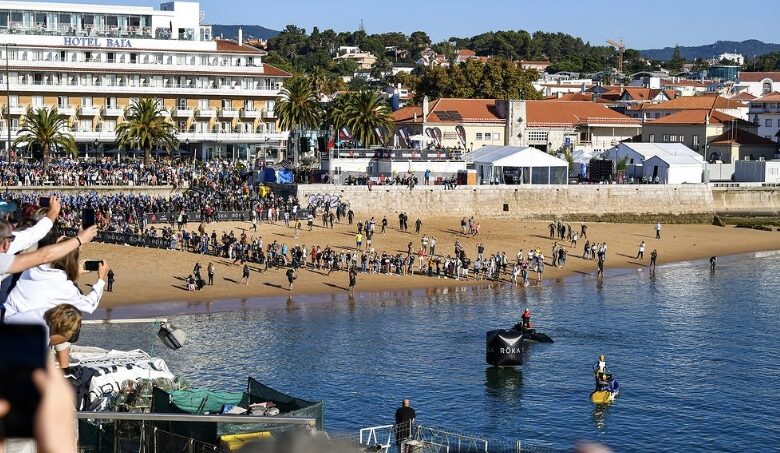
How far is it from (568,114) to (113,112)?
121 feet

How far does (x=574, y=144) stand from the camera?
3593 inches

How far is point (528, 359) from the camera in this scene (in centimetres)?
3444

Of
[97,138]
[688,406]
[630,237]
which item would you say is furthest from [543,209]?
[688,406]

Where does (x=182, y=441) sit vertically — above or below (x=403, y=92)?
below

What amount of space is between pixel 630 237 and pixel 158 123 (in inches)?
1133

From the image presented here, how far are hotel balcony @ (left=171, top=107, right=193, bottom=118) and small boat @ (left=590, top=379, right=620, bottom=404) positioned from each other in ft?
180

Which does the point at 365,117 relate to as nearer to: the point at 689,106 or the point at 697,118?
the point at 697,118

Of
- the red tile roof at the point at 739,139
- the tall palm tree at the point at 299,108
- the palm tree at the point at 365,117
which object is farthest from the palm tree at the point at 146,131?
the red tile roof at the point at 739,139

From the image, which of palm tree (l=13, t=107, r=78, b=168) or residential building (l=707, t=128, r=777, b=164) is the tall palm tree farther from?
residential building (l=707, t=128, r=777, b=164)

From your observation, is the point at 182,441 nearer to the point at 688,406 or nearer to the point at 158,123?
the point at 688,406

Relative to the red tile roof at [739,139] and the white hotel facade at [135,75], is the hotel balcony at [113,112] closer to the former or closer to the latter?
the white hotel facade at [135,75]

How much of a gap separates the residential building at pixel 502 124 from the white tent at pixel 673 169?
37.3 feet

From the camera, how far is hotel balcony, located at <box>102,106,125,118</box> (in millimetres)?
76875

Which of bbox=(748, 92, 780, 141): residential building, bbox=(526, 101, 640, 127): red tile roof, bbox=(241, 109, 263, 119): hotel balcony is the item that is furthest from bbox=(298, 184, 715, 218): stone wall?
bbox=(748, 92, 780, 141): residential building
